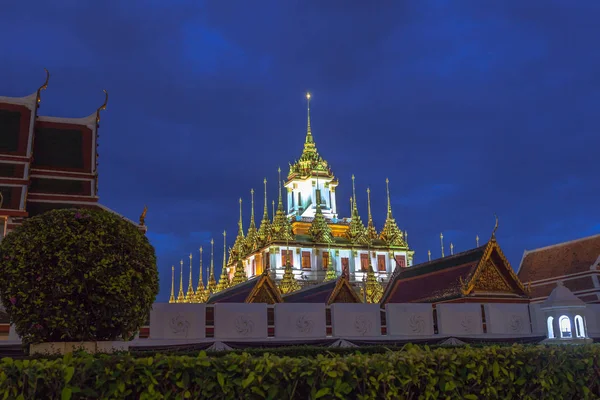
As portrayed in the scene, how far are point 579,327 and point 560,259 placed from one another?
42.5 feet

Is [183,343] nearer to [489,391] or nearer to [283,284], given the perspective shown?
[489,391]

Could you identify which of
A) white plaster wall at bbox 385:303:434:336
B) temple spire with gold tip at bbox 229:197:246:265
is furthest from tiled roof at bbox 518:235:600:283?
temple spire with gold tip at bbox 229:197:246:265

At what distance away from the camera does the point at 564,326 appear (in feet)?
52.1

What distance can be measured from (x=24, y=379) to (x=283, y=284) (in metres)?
44.9

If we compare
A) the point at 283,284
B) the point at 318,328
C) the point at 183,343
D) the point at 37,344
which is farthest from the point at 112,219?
the point at 283,284

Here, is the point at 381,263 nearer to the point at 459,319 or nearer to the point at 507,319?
the point at 507,319

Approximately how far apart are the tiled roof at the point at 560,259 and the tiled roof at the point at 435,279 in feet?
27.7

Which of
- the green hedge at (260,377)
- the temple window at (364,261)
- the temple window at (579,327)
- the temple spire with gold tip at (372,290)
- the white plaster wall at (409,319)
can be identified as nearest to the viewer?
the green hedge at (260,377)

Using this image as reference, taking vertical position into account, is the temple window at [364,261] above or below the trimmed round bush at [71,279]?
above

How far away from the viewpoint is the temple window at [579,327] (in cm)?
1529

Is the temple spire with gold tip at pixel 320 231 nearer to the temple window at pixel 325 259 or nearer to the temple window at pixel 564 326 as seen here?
the temple window at pixel 325 259

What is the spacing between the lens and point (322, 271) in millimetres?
60688

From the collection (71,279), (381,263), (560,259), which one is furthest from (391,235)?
(71,279)

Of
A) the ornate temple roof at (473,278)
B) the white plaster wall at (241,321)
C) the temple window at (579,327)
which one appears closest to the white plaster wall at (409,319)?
the ornate temple roof at (473,278)
